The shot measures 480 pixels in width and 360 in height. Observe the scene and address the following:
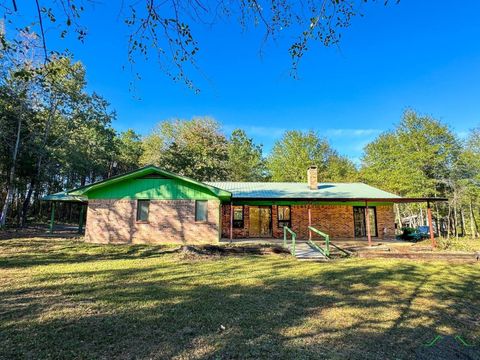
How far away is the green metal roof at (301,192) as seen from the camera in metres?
15.7

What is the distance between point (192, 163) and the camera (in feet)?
99.8

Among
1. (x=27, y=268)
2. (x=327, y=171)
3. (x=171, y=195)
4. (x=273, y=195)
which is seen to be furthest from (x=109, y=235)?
(x=327, y=171)

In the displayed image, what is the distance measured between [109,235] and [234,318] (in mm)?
12182

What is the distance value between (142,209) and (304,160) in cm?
2577

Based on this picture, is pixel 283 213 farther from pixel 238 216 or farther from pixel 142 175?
pixel 142 175

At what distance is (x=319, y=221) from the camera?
17.5m

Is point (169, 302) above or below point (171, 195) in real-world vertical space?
below

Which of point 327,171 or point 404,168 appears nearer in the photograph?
point 404,168

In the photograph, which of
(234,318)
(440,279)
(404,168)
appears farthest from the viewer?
(404,168)

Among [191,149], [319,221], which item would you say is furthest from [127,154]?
[319,221]

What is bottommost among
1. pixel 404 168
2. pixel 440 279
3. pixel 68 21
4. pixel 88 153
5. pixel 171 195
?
pixel 440 279

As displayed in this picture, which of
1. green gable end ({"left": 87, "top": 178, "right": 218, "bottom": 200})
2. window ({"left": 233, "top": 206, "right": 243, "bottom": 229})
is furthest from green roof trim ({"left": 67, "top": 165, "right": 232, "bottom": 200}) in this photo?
window ({"left": 233, "top": 206, "right": 243, "bottom": 229})

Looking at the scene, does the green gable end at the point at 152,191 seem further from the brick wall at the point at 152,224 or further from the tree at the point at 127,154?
the tree at the point at 127,154

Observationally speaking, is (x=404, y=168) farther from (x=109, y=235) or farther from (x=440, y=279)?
(x=109, y=235)
